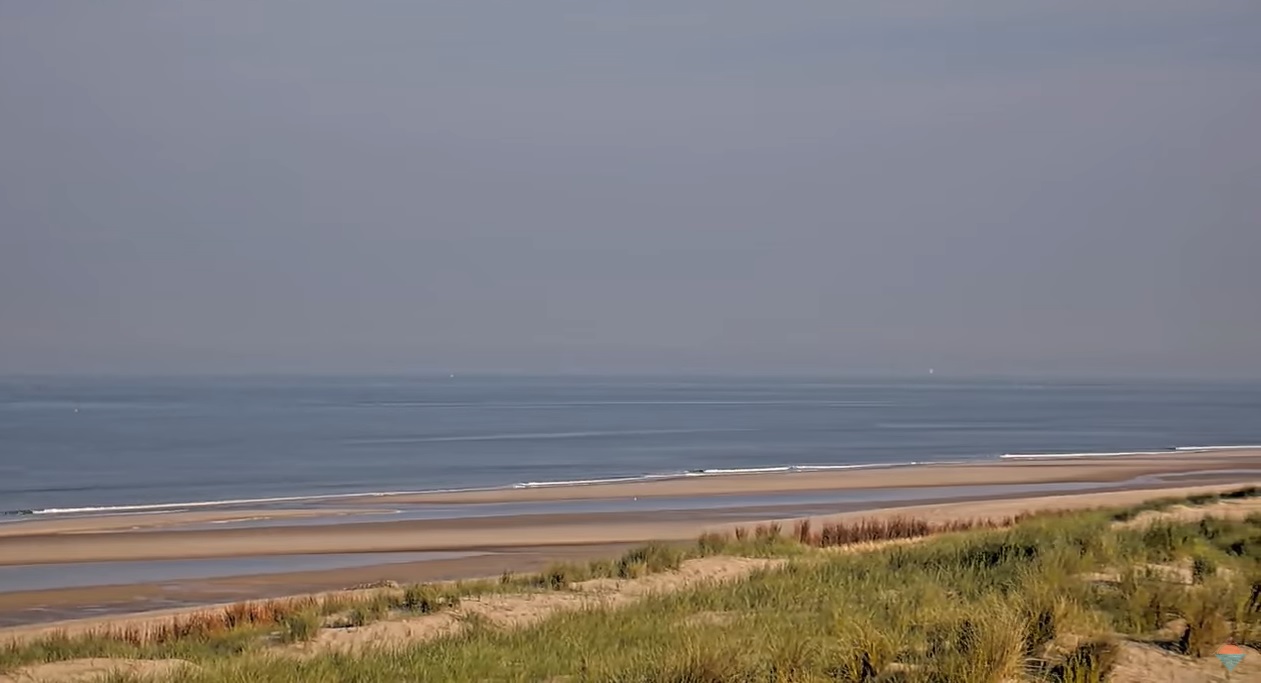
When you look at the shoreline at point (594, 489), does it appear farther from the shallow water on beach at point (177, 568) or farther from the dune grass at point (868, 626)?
the dune grass at point (868, 626)

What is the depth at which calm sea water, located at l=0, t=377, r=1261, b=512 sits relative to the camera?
151 ft

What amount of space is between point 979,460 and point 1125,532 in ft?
130

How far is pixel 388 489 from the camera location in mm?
43438

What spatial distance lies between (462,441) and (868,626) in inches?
2359

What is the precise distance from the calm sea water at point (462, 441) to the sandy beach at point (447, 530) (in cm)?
557

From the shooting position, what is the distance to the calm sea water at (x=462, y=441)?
→ 46125 millimetres

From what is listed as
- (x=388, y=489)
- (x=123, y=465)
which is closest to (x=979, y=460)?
(x=388, y=489)

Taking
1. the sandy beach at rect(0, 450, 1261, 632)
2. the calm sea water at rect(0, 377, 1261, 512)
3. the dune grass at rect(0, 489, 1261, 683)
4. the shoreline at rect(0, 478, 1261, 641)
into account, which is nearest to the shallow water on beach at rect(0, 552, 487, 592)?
the sandy beach at rect(0, 450, 1261, 632)

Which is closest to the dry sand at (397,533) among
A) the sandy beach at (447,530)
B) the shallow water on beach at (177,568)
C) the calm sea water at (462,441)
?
the sandy beach at (447,530)

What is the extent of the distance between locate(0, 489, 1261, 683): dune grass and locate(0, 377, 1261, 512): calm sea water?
1101 inches

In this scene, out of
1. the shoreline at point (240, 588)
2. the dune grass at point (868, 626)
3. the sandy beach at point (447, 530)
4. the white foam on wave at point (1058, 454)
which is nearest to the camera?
the dune grass at point (868, 626)

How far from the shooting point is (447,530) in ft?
104

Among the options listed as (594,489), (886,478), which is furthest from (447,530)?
(886,478)

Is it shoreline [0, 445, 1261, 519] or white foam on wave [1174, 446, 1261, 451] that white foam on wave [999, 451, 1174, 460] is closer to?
shoreline [0, 445, 1261, 519]
